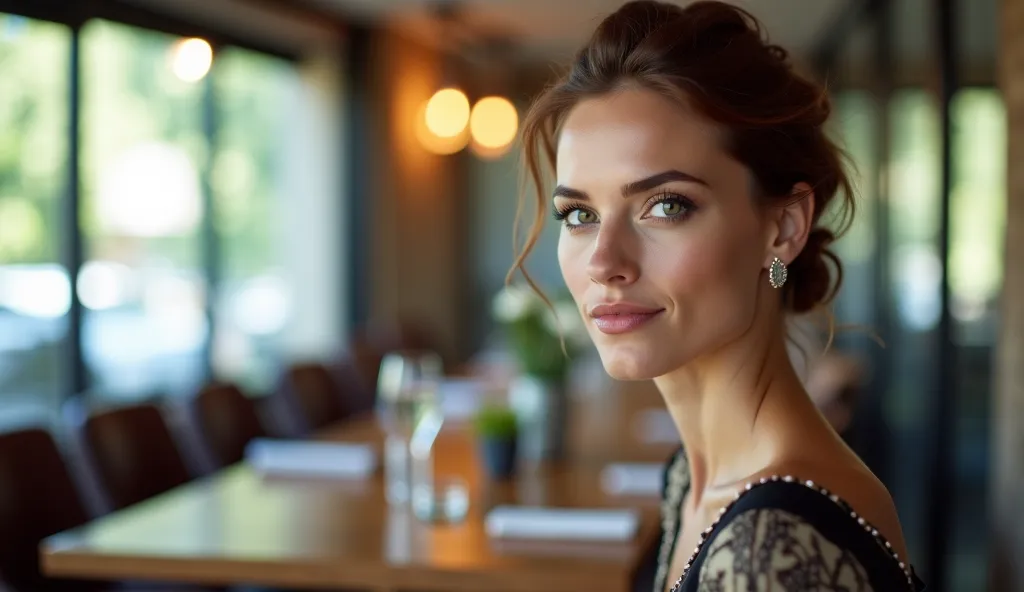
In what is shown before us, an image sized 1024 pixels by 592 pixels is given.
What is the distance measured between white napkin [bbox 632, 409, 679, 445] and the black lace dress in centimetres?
240

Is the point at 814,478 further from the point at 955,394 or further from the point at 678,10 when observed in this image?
the point at 955,394

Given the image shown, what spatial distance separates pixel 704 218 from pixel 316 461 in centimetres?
213

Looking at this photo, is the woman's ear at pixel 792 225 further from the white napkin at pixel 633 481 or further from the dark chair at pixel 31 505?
the dark chair at pixel 31 505

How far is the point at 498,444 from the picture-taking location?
9.45 ft

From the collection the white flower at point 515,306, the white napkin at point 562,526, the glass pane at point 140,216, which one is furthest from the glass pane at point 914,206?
the glass pane at point 140,216

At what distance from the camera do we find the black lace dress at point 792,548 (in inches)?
34.2

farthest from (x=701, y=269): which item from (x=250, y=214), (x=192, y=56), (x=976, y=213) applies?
(x=250, y=214)

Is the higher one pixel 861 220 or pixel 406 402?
pixel 861 220

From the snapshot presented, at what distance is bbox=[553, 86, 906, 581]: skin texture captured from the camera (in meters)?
1.07

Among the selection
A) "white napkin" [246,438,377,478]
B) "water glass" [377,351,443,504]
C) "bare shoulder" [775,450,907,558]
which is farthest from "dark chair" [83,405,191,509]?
"bare shoulder" [775,450,907,558]

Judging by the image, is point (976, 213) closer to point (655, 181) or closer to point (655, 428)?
point (655, 428)

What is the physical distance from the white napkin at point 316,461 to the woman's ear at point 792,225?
1.99 meters

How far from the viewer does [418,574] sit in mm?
2107

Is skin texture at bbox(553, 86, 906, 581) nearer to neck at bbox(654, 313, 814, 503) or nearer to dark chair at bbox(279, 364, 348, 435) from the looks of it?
neck at bbox(654, 313, 814, 503)
